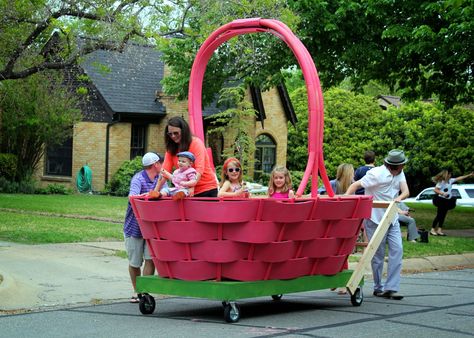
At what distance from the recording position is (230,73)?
2589 centimetres

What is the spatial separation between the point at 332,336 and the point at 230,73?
1827cm

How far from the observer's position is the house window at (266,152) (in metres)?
40.3

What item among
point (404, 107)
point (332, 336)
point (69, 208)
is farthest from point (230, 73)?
point (404, 107)

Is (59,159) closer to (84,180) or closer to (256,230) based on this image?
(84,180)

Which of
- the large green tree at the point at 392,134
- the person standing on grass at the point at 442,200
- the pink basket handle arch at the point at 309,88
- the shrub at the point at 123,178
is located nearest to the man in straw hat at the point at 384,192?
the pink basket handle arch at the point at 309,88

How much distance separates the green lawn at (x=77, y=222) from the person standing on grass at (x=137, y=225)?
6.24 meters

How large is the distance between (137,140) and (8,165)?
5525 millimetres

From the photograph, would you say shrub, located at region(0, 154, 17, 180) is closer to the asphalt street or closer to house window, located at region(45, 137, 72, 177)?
house window, located at region(45, 137, 72, 177)

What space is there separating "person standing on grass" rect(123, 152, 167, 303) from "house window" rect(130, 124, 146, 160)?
26.4 metres

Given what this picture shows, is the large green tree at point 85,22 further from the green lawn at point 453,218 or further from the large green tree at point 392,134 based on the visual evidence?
the large green tree at point 392,134

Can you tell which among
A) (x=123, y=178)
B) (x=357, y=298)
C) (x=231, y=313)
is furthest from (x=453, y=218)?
(x=231, y=313)

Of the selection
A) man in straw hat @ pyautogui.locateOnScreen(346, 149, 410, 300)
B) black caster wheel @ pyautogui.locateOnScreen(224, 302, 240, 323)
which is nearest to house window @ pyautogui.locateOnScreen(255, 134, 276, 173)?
man in straw hat @ pyautogui.locateOnScreen(346, 149, 410, 300)

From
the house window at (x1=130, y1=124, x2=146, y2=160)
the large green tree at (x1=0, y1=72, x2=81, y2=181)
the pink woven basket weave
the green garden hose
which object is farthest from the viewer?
the house window at (x1=130, y1=124, x2=146, y2=160)

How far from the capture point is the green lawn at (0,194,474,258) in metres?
16.7
